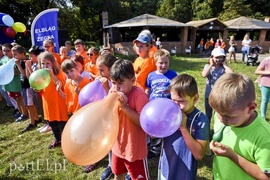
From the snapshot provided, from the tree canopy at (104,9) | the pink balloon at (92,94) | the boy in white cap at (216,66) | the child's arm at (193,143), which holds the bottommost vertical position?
the child's arm at (193,143)

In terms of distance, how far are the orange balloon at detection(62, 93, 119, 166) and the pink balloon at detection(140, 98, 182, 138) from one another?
306 mm

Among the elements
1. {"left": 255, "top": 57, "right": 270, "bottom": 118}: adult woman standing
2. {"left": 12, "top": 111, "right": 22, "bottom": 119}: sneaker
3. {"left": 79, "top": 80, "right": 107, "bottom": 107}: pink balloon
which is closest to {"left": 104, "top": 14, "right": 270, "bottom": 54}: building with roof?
{"left": 12, "top": 111, "right": 22, "bottom": 119}: sneaker

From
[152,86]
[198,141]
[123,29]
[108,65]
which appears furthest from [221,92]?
[123,29]

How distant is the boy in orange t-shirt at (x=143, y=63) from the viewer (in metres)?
3.04

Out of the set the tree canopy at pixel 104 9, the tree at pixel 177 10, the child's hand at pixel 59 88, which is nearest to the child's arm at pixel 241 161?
the child's hand at pixel 59 88

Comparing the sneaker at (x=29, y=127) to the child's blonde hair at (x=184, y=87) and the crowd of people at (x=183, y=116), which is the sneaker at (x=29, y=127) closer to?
the crowd of people at (x=183, y=116)

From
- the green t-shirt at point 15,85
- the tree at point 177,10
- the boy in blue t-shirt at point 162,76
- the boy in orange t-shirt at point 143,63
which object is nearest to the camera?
the boy in blue t-shirt at point 162,76

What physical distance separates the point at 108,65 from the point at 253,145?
166 cm

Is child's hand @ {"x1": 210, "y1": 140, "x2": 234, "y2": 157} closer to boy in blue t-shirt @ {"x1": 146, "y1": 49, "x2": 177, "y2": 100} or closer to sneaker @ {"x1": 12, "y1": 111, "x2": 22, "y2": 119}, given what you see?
boy in blue t-shirt @ {"x1": 146, "y1": 49, "x2": 177, "y2": 100}

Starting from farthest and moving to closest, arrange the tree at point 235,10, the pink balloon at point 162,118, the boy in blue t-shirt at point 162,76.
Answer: the tree at point 235,10 < the boy in blue t-shirt at point 162,76 < the pink balloon at point 162,118

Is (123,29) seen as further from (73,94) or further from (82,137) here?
(82,137)

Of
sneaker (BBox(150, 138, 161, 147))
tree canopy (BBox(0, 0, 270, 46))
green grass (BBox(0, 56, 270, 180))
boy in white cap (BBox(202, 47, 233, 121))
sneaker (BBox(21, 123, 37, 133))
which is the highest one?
tree canopy (BBox(0, 0, 270, 46))

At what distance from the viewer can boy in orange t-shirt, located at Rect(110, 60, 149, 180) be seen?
5.77 ft

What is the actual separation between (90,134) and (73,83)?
5.04 feet
